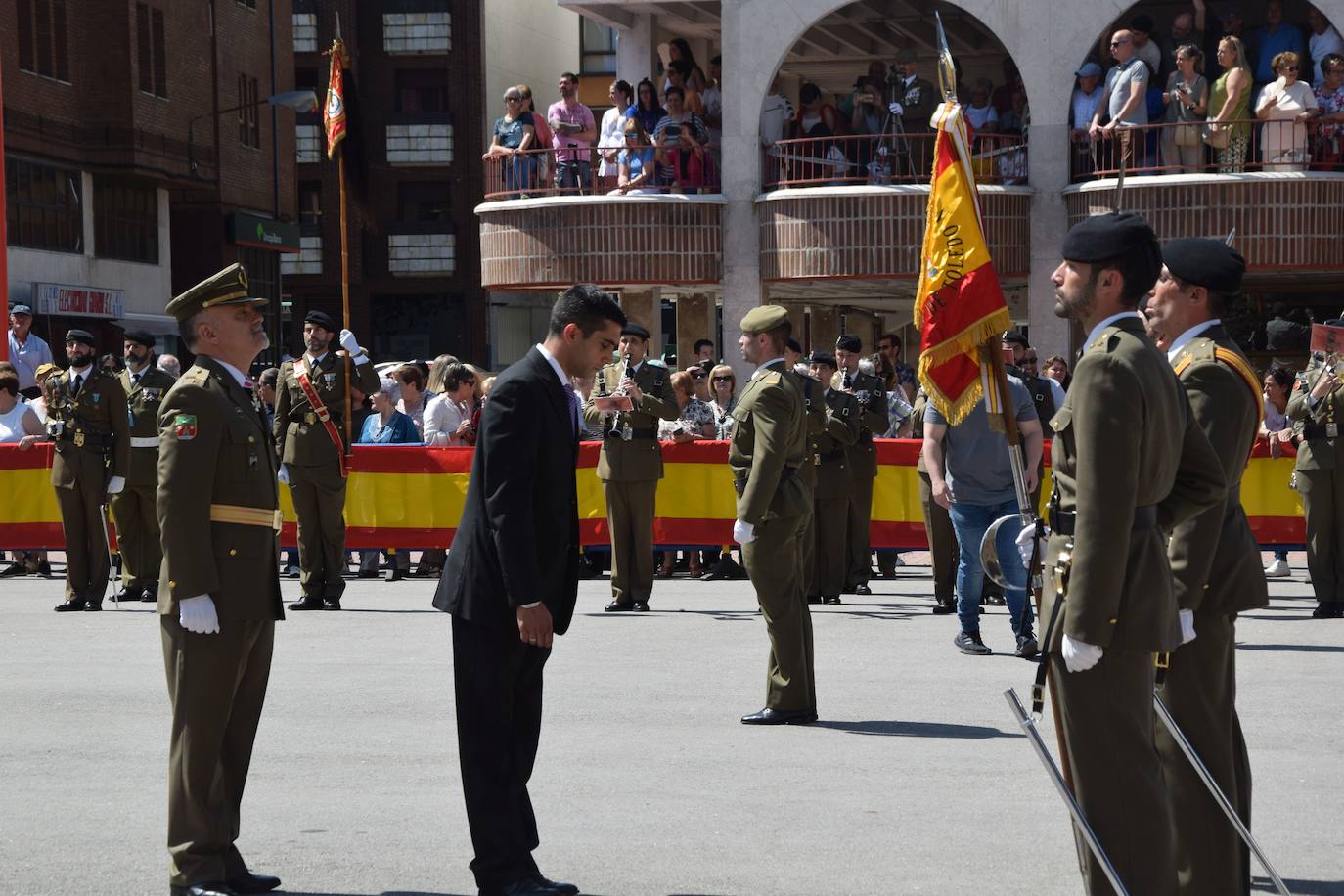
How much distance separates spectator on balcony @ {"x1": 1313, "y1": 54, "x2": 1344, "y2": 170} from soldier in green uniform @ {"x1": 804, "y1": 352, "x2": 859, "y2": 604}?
11.1 m

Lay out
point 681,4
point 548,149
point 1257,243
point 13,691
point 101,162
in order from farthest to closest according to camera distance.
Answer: point 101,162
point 681,4
point 548,149
point 1257,243
point 13,691

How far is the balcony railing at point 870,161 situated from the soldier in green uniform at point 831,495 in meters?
10.3

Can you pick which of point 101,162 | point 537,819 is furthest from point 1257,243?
point 101,162

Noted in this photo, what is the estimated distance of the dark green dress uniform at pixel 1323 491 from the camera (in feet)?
43.2

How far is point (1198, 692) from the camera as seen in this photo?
17.9ft

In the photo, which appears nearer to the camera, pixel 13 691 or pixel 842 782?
pixel 842 782

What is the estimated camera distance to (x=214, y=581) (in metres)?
5.94

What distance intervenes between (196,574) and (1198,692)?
317 centimetres

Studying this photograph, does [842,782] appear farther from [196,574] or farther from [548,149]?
[548,149]

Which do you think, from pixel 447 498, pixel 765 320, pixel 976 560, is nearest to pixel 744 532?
pixel 765 320

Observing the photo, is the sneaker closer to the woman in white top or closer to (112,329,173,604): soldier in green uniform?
the woman in white top

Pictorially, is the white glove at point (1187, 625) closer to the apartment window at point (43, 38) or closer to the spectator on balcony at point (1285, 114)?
the spectator on balcony at point (1285, 114)

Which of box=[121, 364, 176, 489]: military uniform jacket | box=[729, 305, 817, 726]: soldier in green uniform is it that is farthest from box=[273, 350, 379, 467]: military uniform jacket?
box=[729, 305, 817, 726]: soldier in green uniform

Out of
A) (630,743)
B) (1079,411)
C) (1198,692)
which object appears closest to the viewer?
(1079,411)
